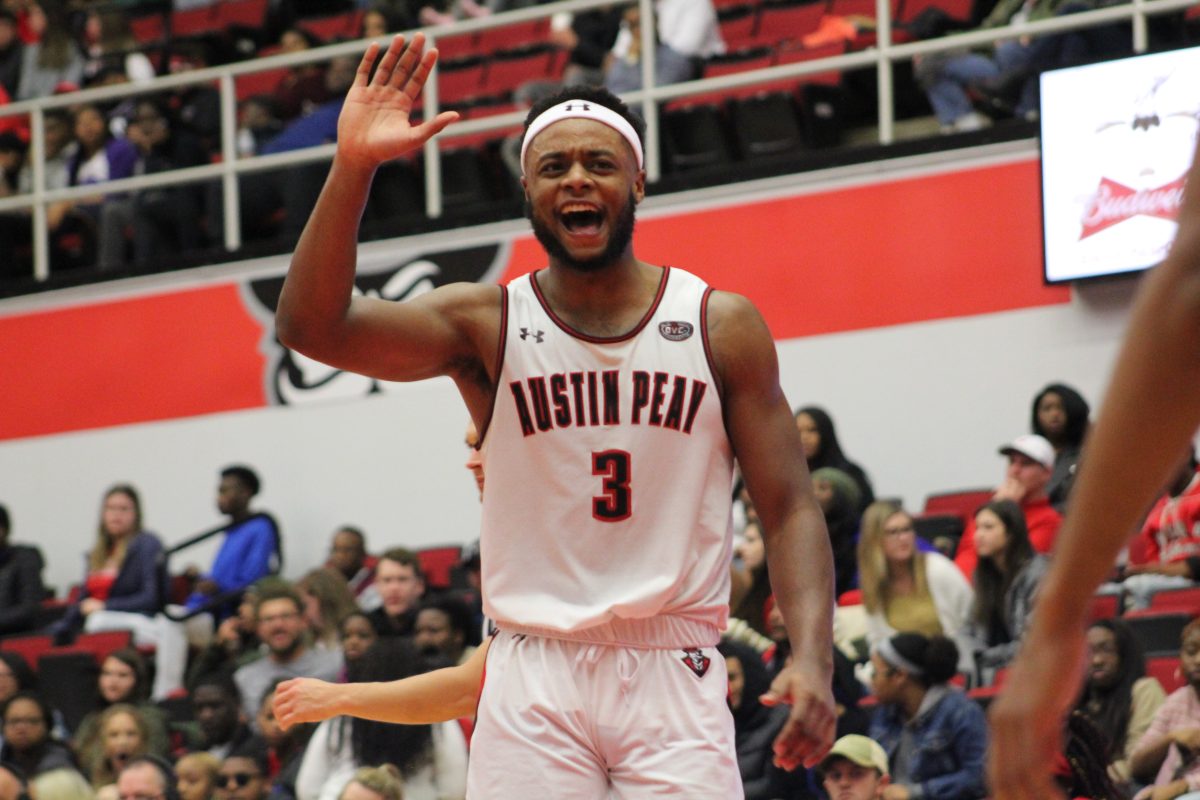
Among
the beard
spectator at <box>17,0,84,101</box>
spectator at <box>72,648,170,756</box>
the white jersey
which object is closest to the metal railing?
spectator at <box>17,0,84,101</box>

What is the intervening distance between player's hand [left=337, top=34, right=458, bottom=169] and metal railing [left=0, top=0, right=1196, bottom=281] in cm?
818

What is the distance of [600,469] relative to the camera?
4383 millimetres

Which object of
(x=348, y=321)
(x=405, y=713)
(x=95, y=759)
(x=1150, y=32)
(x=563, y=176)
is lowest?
(x=95, y=759)

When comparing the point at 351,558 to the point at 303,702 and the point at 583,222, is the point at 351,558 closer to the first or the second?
the point at 303,702

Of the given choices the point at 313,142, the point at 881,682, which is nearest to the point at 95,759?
the point at 881,682

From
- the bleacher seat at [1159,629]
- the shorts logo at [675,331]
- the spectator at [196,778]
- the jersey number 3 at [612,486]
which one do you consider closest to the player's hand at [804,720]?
the jersey number 3 at [612,486]

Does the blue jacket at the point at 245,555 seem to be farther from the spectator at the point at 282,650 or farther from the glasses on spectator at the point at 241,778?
the glasses on spectator at the point at 241,778

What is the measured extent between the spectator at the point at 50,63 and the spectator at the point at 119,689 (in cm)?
698

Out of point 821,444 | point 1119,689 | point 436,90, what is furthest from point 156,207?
point 1119,689

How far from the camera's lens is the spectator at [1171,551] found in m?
9.45

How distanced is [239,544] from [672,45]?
448 cm

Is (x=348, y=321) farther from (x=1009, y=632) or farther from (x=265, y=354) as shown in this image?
(x=265, y=354)

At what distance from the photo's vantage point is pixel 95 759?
10.7 metres

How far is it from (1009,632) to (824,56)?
4998mm
